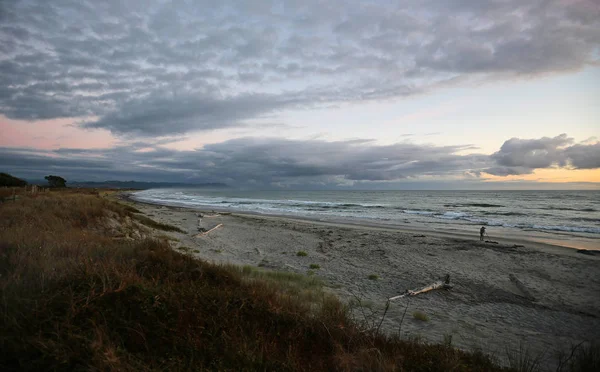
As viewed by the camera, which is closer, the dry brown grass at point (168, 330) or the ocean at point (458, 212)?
the dry brown grass at point (168, 330)

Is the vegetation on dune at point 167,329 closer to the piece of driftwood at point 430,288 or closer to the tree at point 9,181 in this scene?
the piece of driftwood at point 430,288

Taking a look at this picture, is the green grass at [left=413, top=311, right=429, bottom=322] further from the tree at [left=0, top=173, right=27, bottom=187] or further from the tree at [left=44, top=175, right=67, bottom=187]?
the tree at [left=44, top=175, right=67, bottom=187]

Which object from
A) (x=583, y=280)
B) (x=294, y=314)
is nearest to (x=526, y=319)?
(x=583, y=280)

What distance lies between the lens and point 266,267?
1191cm

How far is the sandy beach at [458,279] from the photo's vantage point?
22.1 feet

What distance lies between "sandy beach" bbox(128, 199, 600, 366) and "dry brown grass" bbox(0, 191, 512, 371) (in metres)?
1.73

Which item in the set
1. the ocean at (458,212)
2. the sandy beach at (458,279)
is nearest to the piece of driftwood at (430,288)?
the sandy beach at (458,279)

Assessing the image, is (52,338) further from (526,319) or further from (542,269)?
(542,269)

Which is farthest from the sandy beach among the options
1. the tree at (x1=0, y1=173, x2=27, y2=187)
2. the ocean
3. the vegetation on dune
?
the tree at (x1=0, y1=173, x2=27, y2=187)

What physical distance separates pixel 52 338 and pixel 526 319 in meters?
9.94

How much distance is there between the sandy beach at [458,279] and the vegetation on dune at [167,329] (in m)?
1.67

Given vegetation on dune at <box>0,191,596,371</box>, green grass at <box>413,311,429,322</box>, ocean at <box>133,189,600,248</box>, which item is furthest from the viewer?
ocean at <box>133,189,600,248</box>

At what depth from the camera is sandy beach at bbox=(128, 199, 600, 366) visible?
6.73 meters

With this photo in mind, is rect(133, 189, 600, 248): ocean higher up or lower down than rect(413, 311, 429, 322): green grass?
lower down
